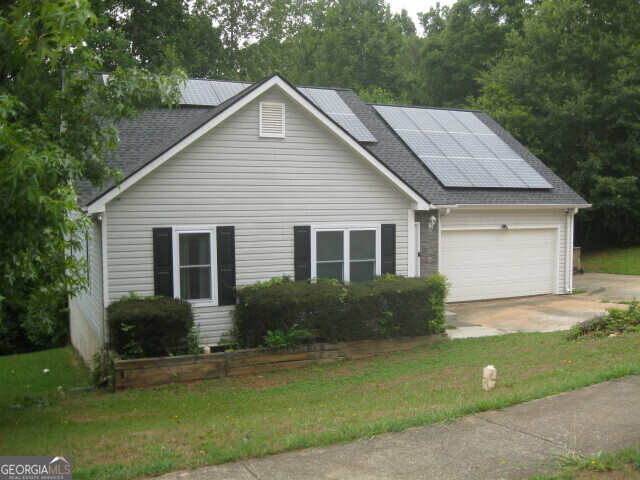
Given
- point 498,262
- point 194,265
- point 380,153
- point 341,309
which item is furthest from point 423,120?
point 194,265

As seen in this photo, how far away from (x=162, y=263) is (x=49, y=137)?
365 cm

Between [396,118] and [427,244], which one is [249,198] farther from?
[396,118]

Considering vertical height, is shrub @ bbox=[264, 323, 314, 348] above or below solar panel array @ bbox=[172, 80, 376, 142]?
below

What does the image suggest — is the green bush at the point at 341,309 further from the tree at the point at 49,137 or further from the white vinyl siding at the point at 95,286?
the tree at the point at 49,137

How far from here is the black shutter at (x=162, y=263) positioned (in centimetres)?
1098

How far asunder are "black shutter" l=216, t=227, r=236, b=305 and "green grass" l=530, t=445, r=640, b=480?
7.58 metres

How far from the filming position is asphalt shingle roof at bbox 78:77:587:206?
40.5 ft

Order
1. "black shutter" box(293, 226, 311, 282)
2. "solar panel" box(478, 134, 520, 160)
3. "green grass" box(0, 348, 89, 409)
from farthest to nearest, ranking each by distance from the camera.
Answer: "solar panel" box(478, 134, 520, 160) < "black shutter" box(293, 226, 311, 282) < "green grass" box(0, 348, 89, 409)

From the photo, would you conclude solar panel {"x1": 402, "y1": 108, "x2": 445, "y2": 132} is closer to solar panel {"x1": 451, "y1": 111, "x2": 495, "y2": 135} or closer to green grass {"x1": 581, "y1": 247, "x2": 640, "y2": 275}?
solar panel {"x1": 451, "y1": 111, "x2": 495, "y2": 135}

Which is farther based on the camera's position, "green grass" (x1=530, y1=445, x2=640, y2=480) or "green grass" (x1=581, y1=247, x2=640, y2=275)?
"green grass" (x1=581, y1=247, x2=640, y2=275)

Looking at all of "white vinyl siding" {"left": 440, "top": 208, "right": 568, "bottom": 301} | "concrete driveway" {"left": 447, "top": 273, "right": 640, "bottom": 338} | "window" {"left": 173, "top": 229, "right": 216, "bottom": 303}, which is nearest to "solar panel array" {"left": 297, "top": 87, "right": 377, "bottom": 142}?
"white vinyl siding" {"left": 440, "top": 208, "right": 568, "bottom": 301}

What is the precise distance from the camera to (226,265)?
37.8 ft

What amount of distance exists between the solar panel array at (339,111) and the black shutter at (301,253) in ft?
14.4

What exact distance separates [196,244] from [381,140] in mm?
7155
